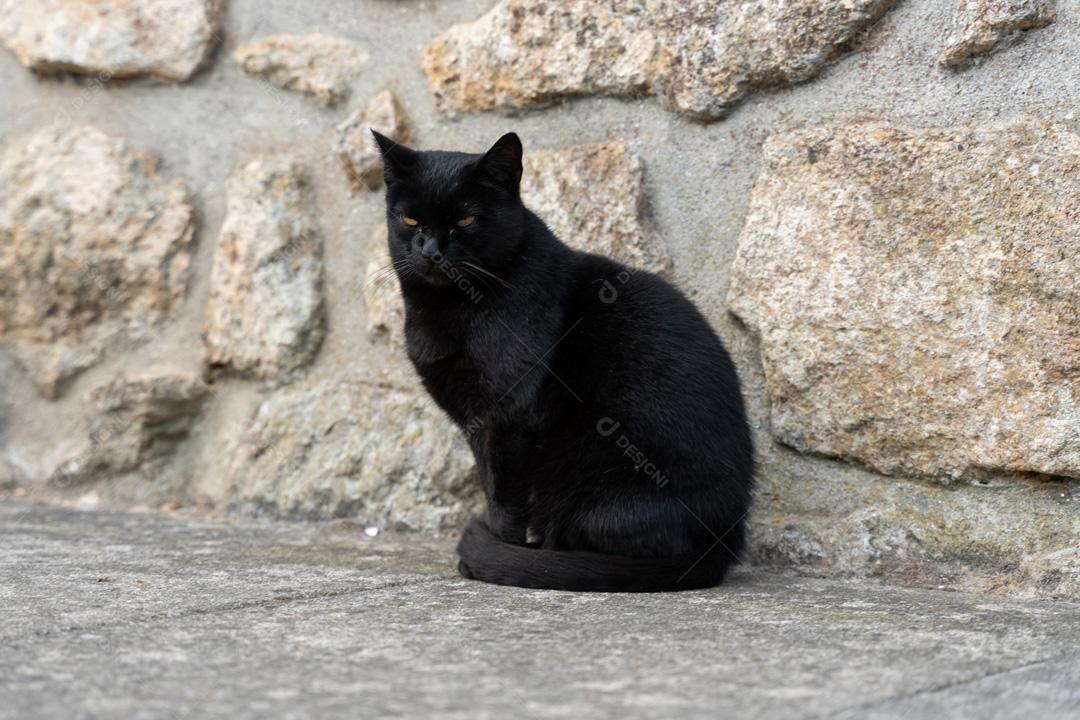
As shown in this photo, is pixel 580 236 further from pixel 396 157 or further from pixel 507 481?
pixel 507 481

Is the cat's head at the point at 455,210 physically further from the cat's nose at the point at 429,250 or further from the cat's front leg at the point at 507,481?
the cat's front leg at the point at 507,481

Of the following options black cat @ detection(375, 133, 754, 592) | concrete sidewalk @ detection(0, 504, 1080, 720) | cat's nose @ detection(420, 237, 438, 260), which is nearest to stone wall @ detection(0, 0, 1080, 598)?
black cat @ detection(375, 133, 754, 592)

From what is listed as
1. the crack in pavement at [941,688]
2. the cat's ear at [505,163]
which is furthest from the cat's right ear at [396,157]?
the crack in pavement at [941,688]

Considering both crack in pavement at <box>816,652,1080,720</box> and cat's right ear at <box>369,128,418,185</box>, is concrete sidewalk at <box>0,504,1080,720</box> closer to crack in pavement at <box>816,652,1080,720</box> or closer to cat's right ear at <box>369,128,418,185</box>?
crack in pavement at <box>816,652,1080,720</box>

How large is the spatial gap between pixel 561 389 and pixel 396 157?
576 millimetres

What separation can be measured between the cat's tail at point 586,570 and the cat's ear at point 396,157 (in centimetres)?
78

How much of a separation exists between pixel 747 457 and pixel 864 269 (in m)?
0.41

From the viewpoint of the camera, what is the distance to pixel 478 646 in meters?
1.42

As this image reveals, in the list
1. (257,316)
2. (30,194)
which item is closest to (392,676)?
(257,316)

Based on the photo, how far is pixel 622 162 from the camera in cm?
230

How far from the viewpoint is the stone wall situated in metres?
1.90

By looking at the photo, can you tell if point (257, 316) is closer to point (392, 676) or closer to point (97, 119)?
point (97, 119)

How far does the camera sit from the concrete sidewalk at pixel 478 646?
1154 mm

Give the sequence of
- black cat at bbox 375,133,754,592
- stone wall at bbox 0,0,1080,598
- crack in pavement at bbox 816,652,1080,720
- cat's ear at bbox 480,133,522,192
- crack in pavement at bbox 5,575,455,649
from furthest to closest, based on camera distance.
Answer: cat's ear at bbox 480,133,522,192 → black cat at bbox 375,133,754,592 → stone wall at bbox 0,0,1080,598 → crack in pavement at bbox 5,575,455,649 → crack in pavement at bbox 816,652,1080,720
